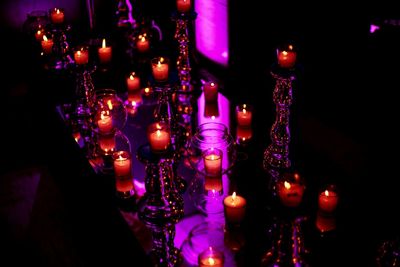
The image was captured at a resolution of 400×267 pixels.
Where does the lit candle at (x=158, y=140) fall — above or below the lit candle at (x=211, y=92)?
above

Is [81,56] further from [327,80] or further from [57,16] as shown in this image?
[327,80]

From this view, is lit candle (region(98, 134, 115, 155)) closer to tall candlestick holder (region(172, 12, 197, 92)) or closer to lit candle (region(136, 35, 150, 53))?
tall candlestick holder (region(172, 12, 197, 92))

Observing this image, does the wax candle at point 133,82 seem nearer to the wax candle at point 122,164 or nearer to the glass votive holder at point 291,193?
the wax candle at point 122,164

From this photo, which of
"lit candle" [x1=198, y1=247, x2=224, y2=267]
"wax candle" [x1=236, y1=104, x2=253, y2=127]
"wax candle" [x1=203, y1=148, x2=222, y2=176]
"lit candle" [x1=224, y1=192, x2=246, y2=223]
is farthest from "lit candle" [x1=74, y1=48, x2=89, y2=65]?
"lit candle" [x1=198, y1=247, x2=224, y2=267]

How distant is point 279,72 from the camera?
66.1 inches

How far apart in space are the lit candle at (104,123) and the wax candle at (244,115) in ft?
1.77

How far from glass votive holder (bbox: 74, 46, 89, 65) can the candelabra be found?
94 centimetres

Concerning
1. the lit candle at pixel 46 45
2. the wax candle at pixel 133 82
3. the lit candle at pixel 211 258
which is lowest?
the lit candle at pixel 211 258

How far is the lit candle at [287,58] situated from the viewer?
166cm

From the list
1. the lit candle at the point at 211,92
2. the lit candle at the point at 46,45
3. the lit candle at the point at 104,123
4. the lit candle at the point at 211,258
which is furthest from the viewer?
the lit candle at the point at 46,45

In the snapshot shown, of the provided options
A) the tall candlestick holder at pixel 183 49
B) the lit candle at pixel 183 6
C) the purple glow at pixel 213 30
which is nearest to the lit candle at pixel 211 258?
the tall candlestick holder at pixel 183 49

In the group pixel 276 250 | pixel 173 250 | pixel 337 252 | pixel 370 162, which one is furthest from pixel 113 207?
pixel 370 162

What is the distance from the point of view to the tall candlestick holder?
2.30m

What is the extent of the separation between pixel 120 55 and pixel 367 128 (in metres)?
1.67
